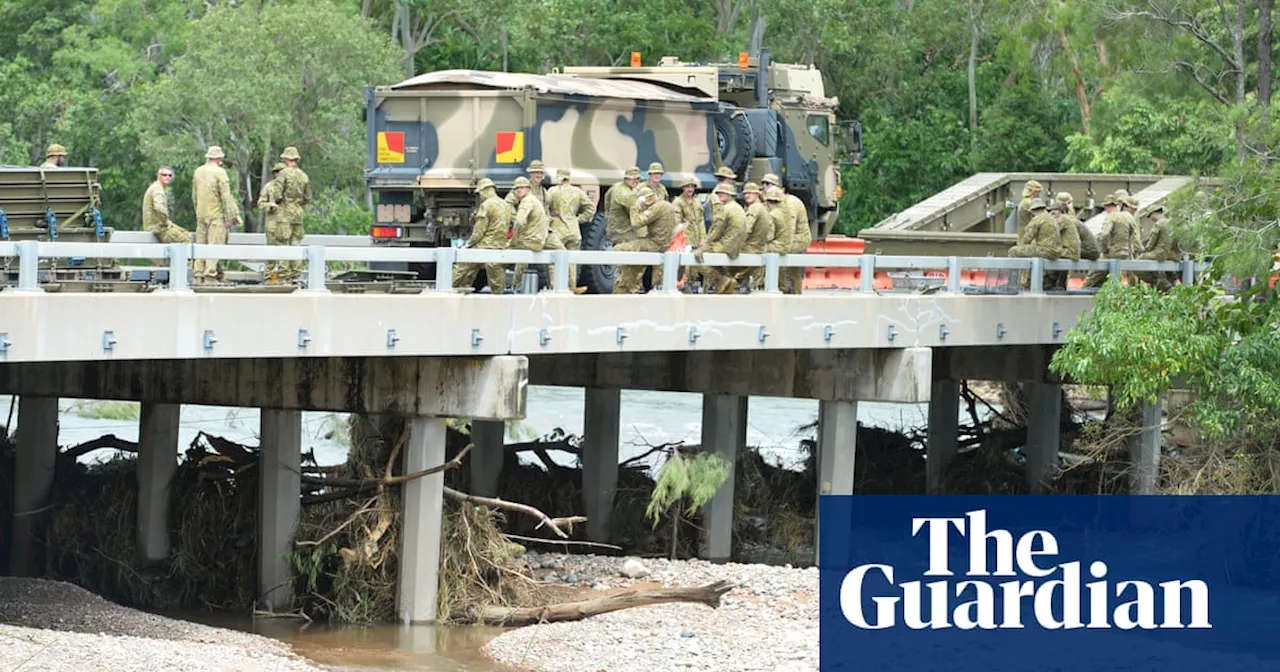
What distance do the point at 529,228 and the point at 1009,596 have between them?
5.42m

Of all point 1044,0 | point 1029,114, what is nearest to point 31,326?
point 1044,0

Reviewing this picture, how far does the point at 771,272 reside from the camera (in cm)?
2205

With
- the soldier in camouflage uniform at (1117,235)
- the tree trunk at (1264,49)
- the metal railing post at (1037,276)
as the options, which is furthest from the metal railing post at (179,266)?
the tree trunk at (1264,49)

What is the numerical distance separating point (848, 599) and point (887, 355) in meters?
5.29

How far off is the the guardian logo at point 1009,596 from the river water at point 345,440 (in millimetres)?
3445

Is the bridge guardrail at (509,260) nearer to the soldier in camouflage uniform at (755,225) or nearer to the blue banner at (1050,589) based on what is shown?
the soldier in camouflage uniform at (755,225)

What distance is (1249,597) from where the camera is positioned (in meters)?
21.8

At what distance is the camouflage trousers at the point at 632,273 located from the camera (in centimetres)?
2133

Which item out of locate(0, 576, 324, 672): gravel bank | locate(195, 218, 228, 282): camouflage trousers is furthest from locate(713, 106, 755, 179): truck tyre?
locate(0, 576, 324, 672): gravel bank

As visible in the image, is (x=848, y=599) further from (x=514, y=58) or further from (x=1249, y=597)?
(x=514, y=58)

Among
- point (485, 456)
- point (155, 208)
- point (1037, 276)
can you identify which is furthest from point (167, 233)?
point (1037, 276)

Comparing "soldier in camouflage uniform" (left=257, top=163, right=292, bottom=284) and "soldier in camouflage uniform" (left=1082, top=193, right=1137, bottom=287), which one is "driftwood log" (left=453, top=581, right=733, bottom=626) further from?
"soldier in camouflage uniform" (left=1082, top=193, right=1137, bottom=287)

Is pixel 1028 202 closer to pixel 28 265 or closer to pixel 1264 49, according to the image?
pixel 1264 49

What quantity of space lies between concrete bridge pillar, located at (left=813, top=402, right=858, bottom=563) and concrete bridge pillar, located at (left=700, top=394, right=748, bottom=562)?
40.2 inches
